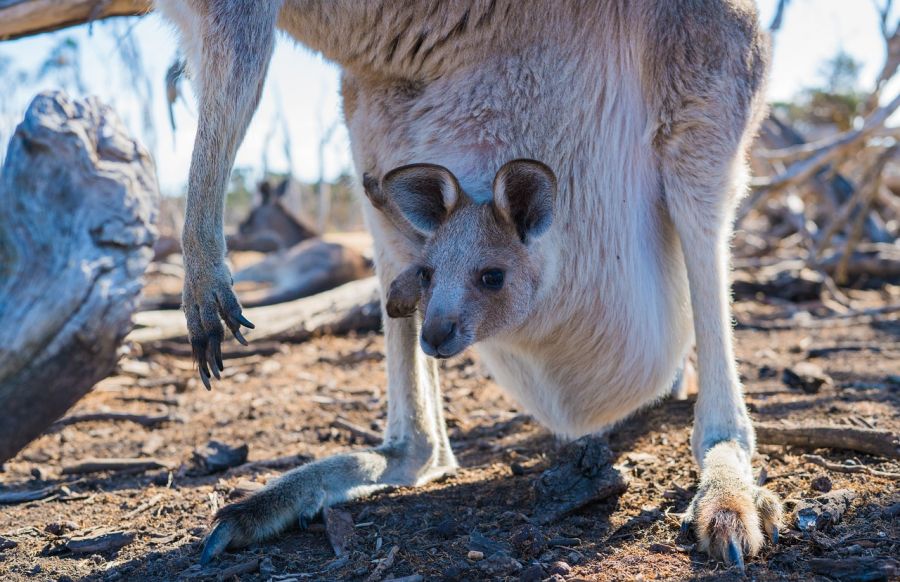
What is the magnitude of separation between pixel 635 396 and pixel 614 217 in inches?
25.2

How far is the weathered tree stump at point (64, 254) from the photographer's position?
312 cm

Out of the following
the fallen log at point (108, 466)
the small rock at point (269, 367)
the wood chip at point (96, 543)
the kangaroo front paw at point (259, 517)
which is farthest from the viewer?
the small rock at point (269, 367)

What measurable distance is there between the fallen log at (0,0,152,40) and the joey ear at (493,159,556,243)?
7.14 feet

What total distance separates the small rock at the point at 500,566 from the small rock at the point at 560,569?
8cm

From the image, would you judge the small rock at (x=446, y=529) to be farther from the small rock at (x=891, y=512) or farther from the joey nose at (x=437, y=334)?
the small rock at (x=891, y=512)

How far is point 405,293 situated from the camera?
2.48 meters

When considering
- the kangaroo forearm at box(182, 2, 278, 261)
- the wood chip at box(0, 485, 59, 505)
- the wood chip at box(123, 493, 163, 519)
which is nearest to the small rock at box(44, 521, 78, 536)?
the wood chip at box(123, 493, 163, 519)

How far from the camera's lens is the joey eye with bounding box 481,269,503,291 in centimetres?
244

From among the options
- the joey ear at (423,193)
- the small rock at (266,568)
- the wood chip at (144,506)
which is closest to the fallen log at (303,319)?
the wood chip at (144,506)

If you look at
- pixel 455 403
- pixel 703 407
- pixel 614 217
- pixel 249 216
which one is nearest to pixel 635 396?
pixel 703 407

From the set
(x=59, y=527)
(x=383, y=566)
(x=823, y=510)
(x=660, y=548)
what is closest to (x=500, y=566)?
(x=383, y=566)

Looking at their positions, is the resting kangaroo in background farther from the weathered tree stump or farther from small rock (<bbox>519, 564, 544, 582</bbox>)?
the weathered tree stump

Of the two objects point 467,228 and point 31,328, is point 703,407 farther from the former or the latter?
point 31,328

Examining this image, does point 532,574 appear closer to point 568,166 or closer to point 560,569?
point 560,569
